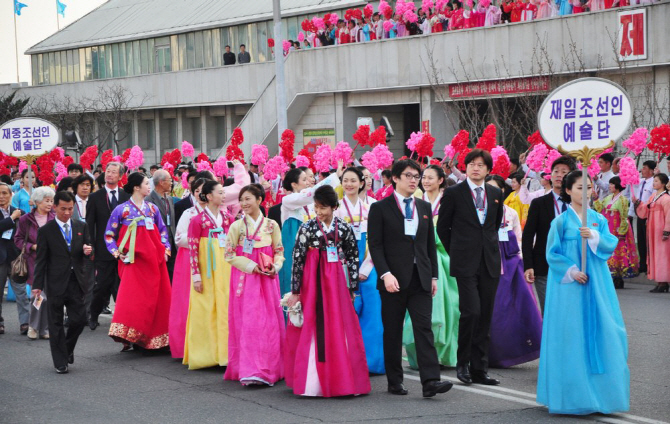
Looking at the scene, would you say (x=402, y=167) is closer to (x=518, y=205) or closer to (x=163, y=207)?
(x=163, y=207)

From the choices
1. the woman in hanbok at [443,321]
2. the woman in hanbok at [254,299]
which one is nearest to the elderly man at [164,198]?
the woman in hanbok at [254,299]

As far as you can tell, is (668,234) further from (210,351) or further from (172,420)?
(172,420)

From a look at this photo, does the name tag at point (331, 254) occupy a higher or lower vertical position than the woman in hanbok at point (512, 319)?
higher

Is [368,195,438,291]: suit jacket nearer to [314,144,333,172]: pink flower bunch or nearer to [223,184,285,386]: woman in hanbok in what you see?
[223,184,285,386]: woman in hanbok

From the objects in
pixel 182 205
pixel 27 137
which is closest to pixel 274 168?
pixel 182 205

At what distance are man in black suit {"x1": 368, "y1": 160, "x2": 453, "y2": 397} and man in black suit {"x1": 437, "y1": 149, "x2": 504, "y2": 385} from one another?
36cm

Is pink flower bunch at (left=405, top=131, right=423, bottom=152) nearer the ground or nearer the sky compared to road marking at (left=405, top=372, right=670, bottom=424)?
nearer the sky

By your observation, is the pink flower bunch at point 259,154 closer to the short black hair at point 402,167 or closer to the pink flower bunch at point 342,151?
the pink flower bunch at point 342,151

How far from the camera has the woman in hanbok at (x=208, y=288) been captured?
10195 millimetres

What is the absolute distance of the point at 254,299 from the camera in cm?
945

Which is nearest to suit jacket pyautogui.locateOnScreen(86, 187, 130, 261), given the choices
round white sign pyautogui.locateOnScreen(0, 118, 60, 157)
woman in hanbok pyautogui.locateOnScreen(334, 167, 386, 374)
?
round white sign pyautogui.locateOnScreen(0, 118, 60, 157)

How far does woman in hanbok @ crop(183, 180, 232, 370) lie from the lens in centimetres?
1020

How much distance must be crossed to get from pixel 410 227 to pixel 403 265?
31 centimetres

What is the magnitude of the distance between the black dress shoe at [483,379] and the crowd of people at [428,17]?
17459 millimetres
